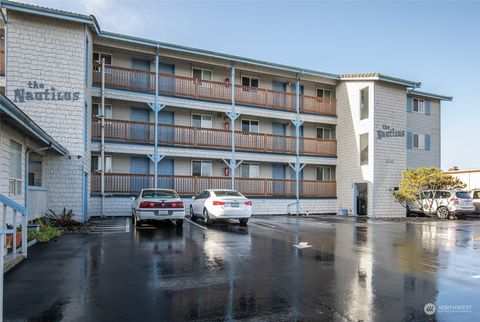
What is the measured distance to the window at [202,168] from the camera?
75.1 ft

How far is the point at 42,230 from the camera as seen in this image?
Answer: 37.7ft

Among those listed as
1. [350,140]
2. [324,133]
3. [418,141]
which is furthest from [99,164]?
[418,141]

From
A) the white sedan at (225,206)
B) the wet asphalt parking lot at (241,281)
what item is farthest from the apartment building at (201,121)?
the wet asphalt parking lot at (241,281)

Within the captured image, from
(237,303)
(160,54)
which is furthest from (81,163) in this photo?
(237,303)

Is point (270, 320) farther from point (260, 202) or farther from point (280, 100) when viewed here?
point (280, 100)

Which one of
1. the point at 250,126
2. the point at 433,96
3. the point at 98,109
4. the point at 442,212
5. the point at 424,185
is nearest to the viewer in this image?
the point at 98,109

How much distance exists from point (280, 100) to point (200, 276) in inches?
752

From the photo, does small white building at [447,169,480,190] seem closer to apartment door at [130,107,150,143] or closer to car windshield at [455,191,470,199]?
car windshield at [455,191,470,199]

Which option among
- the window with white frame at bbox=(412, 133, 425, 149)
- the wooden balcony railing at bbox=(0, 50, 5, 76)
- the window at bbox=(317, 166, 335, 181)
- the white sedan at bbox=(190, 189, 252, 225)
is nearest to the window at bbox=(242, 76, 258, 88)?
the window at bbox=(317, 166, 335, 181)

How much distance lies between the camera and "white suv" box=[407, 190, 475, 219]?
21906 mm

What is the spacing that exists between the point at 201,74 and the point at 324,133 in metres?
10.0

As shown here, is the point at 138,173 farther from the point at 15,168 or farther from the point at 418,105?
the point at 418,105

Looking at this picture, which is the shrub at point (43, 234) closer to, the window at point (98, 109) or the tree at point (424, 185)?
the window at point (98, 109)

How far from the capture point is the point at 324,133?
2688cm
